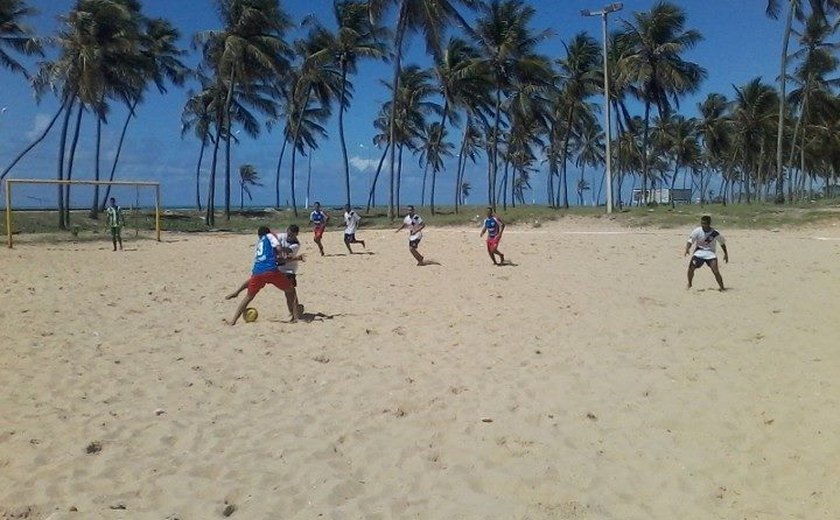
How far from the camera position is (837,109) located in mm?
42469

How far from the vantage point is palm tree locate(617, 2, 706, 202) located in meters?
33.8

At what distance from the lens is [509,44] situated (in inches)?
1400

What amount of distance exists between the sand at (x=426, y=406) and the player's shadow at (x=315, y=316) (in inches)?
1.6

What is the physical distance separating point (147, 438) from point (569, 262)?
1194 cm

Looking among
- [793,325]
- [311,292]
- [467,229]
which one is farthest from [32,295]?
[467,229]

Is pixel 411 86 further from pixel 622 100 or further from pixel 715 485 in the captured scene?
pixel 715 485

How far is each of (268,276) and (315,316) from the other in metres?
0.92

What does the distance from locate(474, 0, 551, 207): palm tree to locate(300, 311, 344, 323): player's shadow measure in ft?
91.6

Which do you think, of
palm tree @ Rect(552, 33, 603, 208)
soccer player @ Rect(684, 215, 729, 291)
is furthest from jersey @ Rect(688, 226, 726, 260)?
palm tree @ Rect(552, 33, 603, 208)

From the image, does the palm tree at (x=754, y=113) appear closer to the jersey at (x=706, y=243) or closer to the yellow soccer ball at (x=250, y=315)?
the jersey at (x=706, y=243)

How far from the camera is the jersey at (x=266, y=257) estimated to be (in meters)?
8.28

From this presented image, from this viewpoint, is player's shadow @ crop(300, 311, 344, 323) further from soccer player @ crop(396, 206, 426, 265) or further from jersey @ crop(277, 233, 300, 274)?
soccer player @ crop(396, 206, 426, 265)

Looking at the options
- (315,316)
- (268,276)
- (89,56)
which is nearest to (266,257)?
(268,276)

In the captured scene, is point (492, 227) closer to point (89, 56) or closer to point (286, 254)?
point (286, 254)
